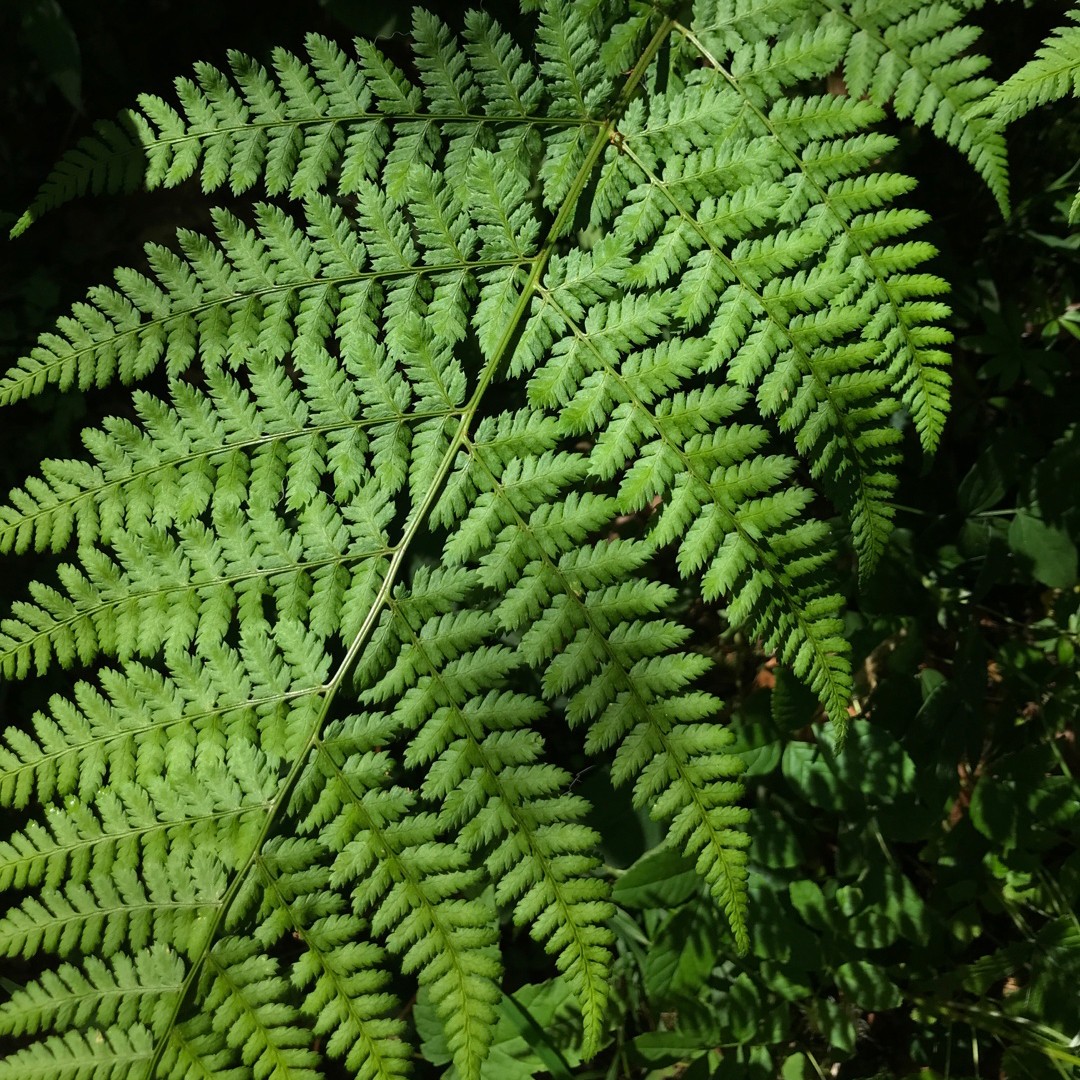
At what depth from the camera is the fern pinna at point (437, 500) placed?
5.09 ft

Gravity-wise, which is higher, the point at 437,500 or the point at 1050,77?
the point at 1050,77

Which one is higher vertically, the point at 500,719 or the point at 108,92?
the point at 108,92

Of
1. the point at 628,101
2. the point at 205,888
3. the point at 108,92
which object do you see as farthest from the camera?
the point at 108,92

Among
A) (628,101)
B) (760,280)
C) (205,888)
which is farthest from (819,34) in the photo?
(205,888)

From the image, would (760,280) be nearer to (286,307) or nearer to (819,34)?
(819,34)

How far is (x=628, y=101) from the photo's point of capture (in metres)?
1.85

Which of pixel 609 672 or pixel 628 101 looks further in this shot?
pixel 628 101

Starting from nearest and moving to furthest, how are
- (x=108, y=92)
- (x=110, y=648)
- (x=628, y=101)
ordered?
(x=110, y=648)
(x=628, y=101)
(x=108, y=92)

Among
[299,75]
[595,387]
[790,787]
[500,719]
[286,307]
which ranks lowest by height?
[790,787]

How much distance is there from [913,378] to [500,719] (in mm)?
1057

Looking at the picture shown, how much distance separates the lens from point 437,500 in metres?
1.72

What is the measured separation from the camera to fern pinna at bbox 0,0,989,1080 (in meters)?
1.55

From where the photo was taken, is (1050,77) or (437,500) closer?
(1050,77)

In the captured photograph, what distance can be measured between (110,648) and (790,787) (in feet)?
5.88
